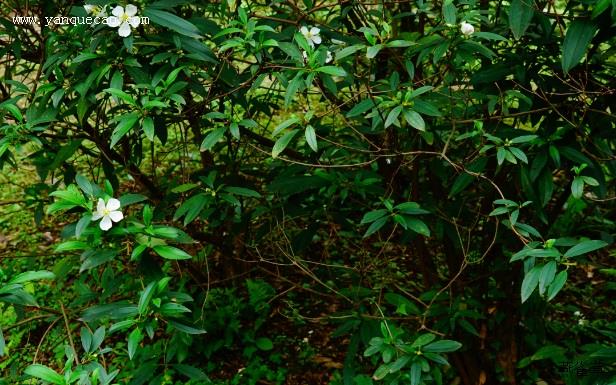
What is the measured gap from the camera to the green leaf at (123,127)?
165 centimetres

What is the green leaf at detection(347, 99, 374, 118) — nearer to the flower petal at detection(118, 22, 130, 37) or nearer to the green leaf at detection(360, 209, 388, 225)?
the green leaf at detection(360, 209, 388, 225)

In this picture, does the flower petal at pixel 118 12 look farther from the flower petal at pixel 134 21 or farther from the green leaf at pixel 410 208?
the green leaf at pixel 410 208

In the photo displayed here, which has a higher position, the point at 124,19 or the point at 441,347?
the point at 124,19

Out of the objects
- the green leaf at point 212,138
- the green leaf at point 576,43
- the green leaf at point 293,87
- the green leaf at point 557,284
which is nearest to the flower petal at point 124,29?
the green leaf at point 212,138

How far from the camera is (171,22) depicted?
1.71m

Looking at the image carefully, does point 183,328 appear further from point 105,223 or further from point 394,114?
point 394,114

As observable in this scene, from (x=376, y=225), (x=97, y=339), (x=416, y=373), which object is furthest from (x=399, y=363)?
(x=97, y=339)

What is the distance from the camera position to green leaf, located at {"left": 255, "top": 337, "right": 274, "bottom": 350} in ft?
10.1

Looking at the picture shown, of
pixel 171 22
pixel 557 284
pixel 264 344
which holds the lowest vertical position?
pixel 264 344

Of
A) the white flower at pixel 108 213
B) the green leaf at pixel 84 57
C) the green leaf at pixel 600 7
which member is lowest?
the white flower at pixel 108 213

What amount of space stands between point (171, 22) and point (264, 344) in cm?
187

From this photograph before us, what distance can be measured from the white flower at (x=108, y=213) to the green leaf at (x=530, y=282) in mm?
989

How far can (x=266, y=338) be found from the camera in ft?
10.3

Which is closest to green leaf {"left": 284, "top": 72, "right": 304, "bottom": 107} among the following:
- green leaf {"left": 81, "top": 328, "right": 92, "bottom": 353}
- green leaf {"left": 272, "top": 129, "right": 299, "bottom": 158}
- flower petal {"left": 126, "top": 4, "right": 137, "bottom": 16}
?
green leaf {"left": 272, "top": 129, "right": 299, "bottom": 158}
